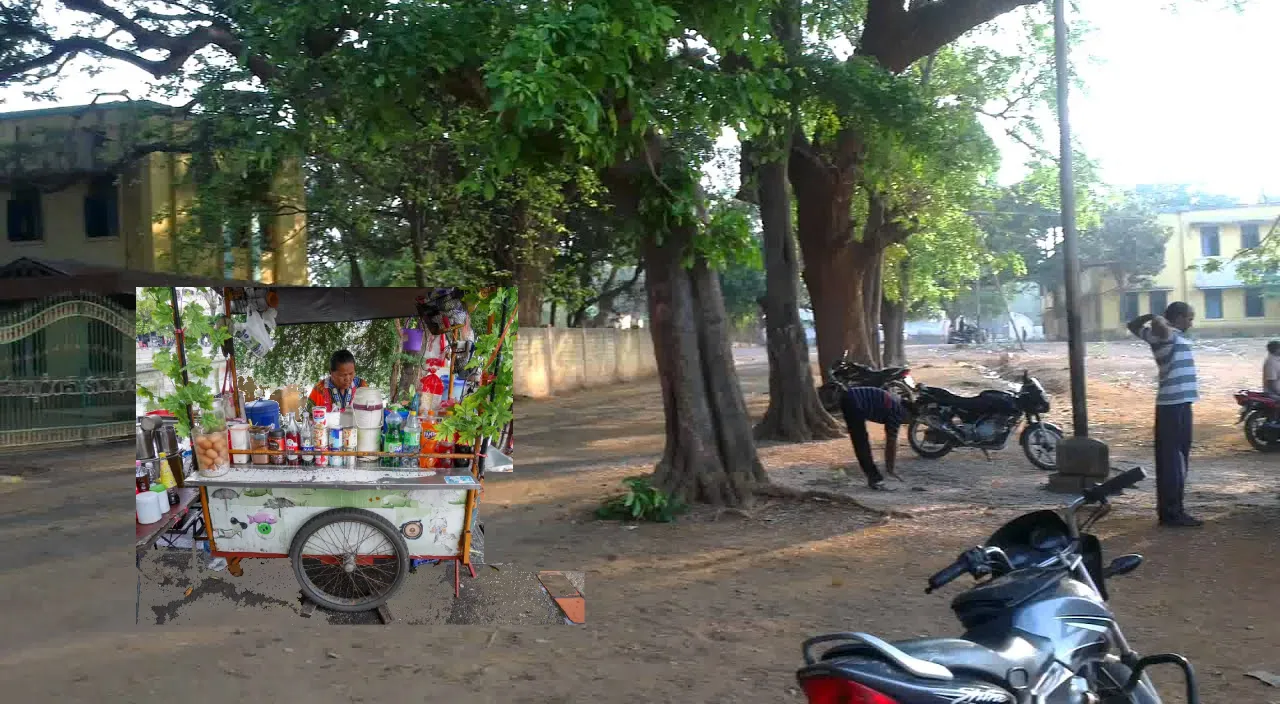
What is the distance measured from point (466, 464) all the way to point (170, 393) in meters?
1.22

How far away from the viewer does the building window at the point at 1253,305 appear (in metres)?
47.5

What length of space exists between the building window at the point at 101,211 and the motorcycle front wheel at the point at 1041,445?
20.7m

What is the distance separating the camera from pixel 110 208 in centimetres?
2392

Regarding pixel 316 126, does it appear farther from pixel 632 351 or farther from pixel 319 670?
pixel 632 351

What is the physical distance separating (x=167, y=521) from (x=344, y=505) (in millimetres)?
714

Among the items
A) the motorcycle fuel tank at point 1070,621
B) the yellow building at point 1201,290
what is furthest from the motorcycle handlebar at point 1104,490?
the yellow building at point 1201,290

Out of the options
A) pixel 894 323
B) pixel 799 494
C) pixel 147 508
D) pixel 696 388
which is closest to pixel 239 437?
pixel 147 508

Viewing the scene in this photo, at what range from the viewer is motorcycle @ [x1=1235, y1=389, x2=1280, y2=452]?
42.0 ft

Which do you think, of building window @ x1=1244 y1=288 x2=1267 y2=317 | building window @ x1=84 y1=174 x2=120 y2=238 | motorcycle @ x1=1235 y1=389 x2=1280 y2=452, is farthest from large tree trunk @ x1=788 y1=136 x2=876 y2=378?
building window @ x1=1244 y1=288 x2=1267 y2=317

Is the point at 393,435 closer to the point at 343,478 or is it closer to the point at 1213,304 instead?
the point at 343,478

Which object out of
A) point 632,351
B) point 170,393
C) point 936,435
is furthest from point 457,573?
point 632,351

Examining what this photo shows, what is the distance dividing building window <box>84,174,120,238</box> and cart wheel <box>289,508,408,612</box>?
2184cm

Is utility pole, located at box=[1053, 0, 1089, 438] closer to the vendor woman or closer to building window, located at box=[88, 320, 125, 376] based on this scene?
the vendor woman

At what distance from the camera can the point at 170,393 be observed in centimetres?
407
